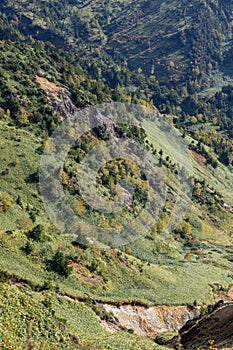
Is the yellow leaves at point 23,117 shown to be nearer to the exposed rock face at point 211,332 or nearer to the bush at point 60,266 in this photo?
the bush at point 60,266

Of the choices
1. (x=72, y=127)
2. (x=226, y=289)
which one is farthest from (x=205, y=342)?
(x=72, y=127)

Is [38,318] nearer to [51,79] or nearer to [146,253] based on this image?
[146,253]

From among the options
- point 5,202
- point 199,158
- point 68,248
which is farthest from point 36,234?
point 199,158

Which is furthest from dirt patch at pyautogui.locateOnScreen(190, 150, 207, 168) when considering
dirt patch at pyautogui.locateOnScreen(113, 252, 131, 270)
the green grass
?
the green grass

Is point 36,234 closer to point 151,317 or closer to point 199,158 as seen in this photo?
point 151,317

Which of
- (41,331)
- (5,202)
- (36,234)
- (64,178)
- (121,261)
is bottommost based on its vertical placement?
(121,261)

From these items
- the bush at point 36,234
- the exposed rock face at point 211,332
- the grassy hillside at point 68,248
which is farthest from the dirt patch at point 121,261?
the exposed rock face at point 211,332

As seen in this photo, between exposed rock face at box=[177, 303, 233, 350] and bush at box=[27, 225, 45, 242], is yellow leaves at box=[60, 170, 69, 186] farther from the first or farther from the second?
exposed rock face at box=[177, 303, 233, 350]
